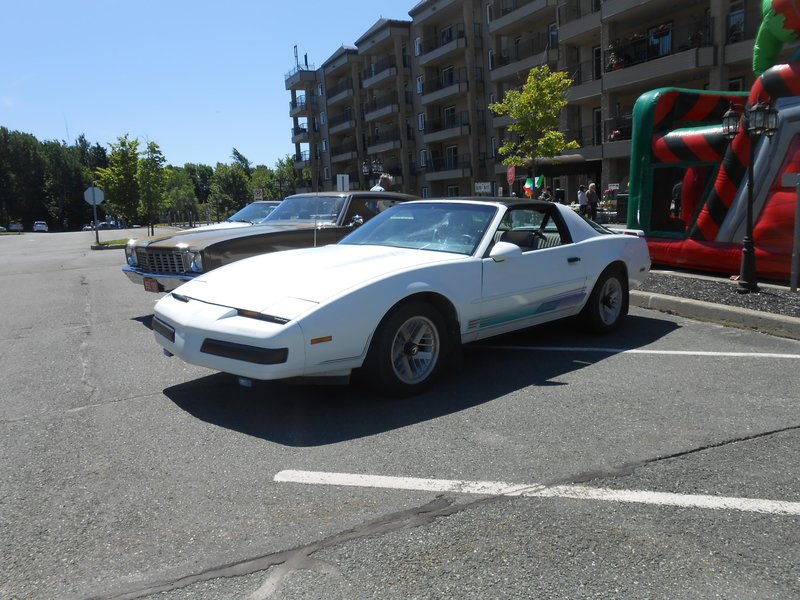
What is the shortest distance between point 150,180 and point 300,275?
113 feet

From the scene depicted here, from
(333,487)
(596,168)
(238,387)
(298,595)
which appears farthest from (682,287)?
(596,168)

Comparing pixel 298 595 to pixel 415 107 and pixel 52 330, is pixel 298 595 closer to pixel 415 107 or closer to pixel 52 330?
pixel 52 330

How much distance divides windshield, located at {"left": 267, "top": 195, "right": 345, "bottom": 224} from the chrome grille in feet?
5.58

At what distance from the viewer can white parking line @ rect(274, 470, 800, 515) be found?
9.54 ft

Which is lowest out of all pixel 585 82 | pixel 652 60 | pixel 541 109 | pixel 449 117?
pixel 541 109

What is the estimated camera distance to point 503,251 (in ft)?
15.9

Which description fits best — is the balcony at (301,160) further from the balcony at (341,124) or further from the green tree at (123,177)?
the green tree at (123,177)

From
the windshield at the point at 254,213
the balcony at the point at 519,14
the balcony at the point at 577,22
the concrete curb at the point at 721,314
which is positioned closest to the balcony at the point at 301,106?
the balcony at the point at 519,14

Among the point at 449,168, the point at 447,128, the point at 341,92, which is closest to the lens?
the point at 447,128

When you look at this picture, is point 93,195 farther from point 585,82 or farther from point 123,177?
point 585,82

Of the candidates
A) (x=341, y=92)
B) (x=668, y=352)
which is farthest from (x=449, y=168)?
(x=668, y=352)

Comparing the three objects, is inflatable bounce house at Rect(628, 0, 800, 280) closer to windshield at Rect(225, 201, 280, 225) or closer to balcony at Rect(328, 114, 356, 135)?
windshield at Rect(225, 201, 280, 225)

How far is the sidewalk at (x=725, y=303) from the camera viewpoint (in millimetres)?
6641

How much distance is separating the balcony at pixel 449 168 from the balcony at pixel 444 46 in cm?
608
